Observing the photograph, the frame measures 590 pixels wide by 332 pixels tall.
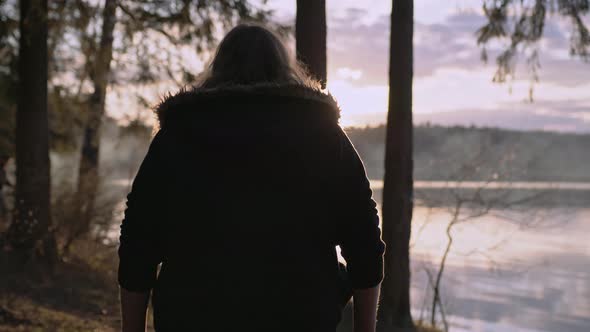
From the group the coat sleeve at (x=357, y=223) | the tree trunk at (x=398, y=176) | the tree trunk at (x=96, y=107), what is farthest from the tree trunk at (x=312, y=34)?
the tree trunk at (x=96, y=107)

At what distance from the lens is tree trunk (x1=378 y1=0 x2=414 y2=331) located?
25.3ft

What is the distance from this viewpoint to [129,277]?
5.34 feet

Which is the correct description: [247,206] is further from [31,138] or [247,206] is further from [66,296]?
[31,138]

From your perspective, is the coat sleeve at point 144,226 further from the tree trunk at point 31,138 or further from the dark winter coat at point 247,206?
the tree trunk at point 31,138

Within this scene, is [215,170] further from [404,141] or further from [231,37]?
[404,141]

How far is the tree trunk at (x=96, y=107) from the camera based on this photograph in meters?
10.1

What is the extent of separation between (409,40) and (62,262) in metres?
6.19

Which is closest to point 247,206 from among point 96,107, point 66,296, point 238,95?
point 238,95

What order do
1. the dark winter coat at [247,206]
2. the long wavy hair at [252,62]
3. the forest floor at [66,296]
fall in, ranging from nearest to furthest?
1. the dark winter coat at [247,206]
2. the long wavy hair at [252,62]
3. the forest floor at [66,296]

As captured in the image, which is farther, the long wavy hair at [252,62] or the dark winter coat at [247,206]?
the long wavy hair at [252,62]

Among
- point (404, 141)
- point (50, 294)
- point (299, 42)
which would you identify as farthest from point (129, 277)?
point (50, 294)

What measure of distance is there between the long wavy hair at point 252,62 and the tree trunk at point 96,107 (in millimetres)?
8147

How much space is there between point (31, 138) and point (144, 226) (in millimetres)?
7585

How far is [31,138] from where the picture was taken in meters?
8.42
